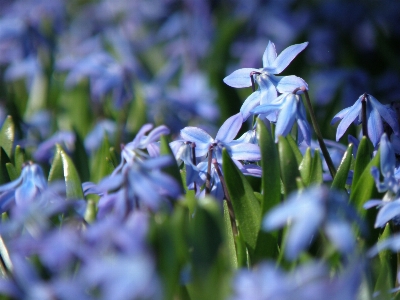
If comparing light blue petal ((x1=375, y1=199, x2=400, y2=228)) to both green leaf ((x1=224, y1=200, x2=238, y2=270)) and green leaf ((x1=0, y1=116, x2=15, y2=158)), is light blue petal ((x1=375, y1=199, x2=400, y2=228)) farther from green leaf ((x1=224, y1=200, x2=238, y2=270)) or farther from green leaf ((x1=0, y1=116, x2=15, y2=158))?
green leaf ((x1=0, y1=116, x2=15, y2=158))

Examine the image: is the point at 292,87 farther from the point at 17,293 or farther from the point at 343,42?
the point at 343,42

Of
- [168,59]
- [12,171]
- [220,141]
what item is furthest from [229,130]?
[168,59]

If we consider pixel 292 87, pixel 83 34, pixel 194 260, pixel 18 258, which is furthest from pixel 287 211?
pixel 83 34

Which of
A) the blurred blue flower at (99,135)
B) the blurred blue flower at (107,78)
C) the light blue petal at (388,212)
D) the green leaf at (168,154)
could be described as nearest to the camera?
the light blue petal at (388,212)

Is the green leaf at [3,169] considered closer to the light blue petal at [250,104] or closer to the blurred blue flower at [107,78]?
the light blue petal at [250,104]

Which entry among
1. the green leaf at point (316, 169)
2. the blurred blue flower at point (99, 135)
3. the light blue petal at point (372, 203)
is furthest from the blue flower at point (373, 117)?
the blurred blue flower at point (99, 135)

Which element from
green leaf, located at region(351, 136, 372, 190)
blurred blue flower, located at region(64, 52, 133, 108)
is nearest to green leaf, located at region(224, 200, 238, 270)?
green leaf, located at region(351, 136, 372, 190)
